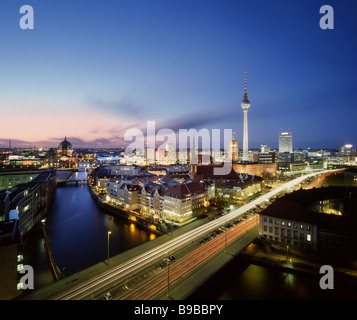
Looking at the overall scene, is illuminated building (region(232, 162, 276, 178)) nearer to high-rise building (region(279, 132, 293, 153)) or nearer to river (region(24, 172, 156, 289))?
river (region(24, 172, 156, 289))

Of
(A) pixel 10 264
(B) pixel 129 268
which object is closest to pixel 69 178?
(A) pixel 10 264

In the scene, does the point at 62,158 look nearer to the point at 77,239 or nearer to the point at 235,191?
the point at 77,239

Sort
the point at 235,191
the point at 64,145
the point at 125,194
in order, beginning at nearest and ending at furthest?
the point at 125,194
the point at 235,191
the point at 64,145

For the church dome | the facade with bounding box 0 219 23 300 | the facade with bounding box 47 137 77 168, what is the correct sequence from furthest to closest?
1. the church dome
2. the facade with bounding box 47 137 77 168
3. the facade with bounding box 0 219 23 300

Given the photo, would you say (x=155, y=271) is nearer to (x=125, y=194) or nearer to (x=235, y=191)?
(x=125, y=194)

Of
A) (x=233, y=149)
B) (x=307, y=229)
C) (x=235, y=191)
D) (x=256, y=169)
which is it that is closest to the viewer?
(x=307, y=229)

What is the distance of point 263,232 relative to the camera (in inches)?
624

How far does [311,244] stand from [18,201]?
80.2 feet

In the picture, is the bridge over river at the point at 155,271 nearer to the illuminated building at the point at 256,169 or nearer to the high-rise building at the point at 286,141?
the illuminated building at the point at 256,169

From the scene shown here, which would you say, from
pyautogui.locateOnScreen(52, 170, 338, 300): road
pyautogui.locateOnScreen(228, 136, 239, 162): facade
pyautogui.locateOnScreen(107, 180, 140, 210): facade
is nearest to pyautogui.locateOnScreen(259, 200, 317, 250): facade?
pyautogui.locateOnScreen(52, 170, 338, 300): road

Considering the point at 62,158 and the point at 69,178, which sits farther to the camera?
the point at 62,158

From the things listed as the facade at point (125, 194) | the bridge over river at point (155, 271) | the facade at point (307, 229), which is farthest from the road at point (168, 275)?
the facade at point (125, 194)

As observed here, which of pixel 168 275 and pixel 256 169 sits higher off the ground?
pixel 256 169

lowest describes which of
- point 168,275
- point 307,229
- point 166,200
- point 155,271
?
point 155,271
